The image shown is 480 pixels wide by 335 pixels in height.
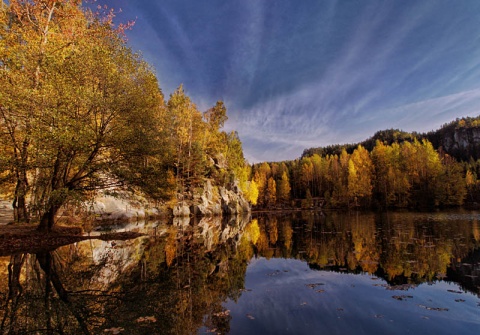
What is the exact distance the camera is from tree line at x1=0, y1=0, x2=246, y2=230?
15312mm

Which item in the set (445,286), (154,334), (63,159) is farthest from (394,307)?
(63,159)

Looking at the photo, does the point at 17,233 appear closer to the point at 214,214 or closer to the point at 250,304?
the point at 250,304

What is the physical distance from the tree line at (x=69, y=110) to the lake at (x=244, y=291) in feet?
18.0

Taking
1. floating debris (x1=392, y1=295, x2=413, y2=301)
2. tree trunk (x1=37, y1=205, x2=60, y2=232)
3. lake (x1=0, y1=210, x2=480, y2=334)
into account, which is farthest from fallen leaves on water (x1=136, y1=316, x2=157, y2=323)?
tree trunk (x1=37, y1=205, x2=60, y2=232)

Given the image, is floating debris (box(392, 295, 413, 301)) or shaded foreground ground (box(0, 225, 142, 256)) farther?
shaded foreground ground (box(0, 225, 142, 256))

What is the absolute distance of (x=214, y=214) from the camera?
178 feet

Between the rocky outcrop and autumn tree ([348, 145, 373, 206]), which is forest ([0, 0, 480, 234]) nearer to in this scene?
the rocky outcrop

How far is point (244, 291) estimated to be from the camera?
9.41 metres

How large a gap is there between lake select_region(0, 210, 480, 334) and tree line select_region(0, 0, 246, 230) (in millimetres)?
5490

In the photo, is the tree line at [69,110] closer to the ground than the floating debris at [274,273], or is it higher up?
higher up

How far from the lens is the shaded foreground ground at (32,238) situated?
15281 mm

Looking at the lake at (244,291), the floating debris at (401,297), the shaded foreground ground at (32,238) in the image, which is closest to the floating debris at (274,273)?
the lake at (244,291)

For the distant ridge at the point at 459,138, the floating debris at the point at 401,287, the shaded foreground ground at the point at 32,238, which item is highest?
the distant ridge at the point at 459,138

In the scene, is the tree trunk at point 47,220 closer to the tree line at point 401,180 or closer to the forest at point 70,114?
the forest at point 70,114
